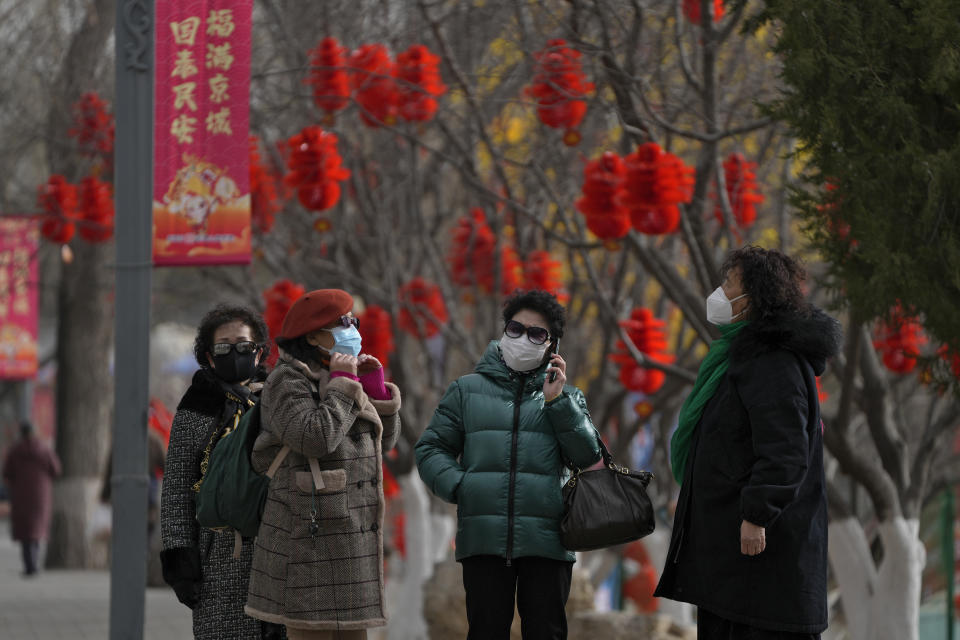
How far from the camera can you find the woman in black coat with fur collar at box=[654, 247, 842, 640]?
4211mm

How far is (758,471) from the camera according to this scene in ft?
13.7

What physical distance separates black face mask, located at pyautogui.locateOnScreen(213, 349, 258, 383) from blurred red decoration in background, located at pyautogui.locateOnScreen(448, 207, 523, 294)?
5.44 metres

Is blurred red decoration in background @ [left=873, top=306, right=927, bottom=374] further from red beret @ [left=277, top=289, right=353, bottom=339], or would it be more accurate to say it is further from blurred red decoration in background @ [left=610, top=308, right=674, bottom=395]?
red beret @ [left=277, top=289, right=353, bottom=339]

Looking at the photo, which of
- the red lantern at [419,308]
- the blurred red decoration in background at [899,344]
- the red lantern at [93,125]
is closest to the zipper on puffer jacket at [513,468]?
the blurred red decoration in background at [899,344]

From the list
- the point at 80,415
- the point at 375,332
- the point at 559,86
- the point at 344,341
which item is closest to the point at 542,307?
the point at 344,341

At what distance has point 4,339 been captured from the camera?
19.8 meters

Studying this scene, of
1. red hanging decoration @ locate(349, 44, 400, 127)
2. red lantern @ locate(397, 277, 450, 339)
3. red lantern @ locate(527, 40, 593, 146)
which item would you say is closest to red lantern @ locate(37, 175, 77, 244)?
red lantern @ locate(397, 277, 450, 339)

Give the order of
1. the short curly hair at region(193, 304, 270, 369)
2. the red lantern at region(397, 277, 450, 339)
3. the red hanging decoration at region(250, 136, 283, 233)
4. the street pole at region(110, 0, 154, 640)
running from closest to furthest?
1. the short curly hair at region(193, 304, 270, 369)
2. the street pole at region(110, 0, 154, 640)
3. the red hanging decoration at region(250, 136, 283, 233)
4. the red lantern at region(397, 277, 450, 339)

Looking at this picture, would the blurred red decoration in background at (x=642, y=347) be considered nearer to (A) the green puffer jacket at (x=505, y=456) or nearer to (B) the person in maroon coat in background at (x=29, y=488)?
(A) the green puffer jacket at (x=505, y=456)

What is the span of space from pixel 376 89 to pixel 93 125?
300 cm

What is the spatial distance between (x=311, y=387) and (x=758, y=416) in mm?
1480

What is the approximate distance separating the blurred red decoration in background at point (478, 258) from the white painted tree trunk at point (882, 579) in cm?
346

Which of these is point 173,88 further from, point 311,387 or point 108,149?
point 108,149

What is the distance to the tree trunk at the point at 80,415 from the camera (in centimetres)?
1614
